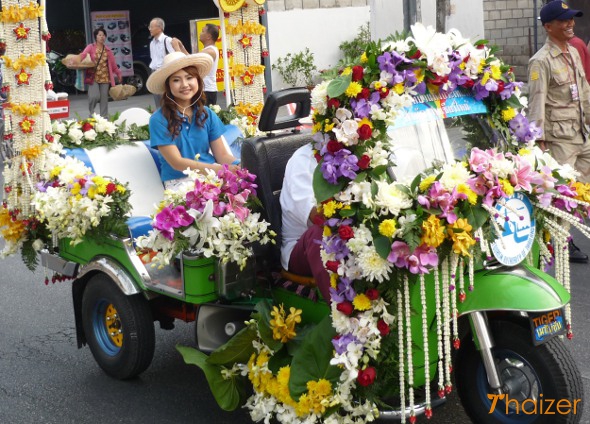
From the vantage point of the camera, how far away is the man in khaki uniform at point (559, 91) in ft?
22.8

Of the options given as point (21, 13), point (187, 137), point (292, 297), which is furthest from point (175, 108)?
point (292, 297)

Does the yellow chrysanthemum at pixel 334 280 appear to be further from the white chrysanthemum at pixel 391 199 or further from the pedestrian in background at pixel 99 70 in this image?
the pedestrian in background at pixel 99 70

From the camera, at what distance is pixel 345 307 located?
12.3ft

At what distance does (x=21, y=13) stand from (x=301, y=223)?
2537 millimetres

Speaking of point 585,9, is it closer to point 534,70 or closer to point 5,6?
point 534,70

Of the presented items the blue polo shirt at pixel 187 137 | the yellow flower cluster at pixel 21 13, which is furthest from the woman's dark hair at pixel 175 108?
the yellow flower cluster at pixel 21 13

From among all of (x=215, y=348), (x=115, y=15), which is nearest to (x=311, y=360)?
(x=215, y=348)

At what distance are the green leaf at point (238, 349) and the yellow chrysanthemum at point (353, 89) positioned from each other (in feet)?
4.11

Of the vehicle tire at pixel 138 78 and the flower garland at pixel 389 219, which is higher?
the vehicle tire at pixel 138 78

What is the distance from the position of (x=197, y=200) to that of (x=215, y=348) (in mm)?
771

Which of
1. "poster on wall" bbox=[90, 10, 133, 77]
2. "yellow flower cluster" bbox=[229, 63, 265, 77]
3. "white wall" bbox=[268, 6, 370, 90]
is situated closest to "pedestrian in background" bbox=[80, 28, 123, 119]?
"white wall" bbox=[268, 6, 370, 90]

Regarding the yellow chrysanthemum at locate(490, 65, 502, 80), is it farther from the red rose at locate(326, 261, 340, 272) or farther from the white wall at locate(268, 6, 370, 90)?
the white wall at locate(268, 6, 370, 90)

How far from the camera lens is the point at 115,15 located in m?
24.2

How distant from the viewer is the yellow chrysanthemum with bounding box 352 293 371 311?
369 centimetres
